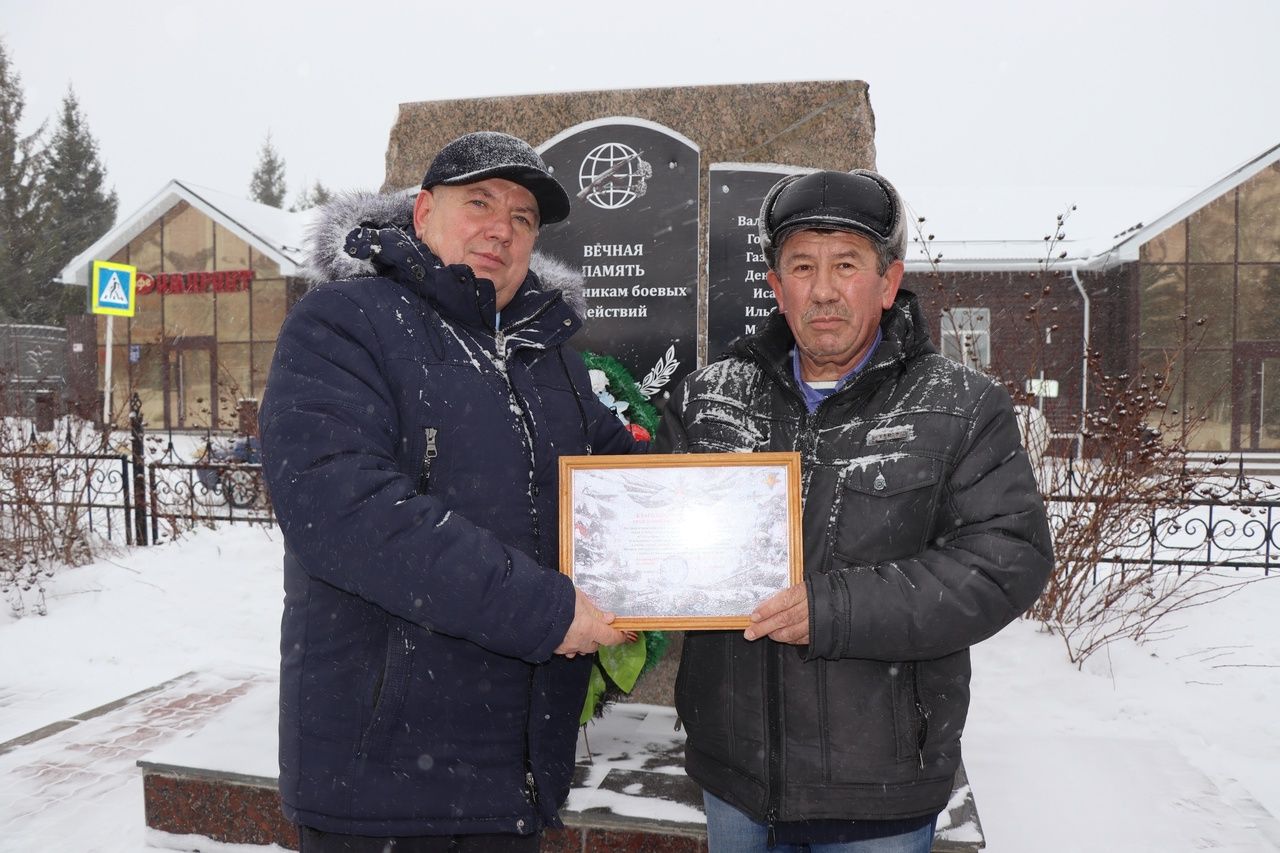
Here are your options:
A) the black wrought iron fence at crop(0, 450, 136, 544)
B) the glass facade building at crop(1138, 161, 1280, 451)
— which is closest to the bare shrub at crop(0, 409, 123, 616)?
the black wrought iron fence at crop(0, 450, 136, 544)

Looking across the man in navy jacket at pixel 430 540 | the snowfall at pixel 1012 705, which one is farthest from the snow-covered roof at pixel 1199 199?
the man in navy jacket at pixel 430 540

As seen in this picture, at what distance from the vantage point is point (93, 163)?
4212 cm

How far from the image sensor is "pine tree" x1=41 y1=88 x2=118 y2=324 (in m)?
39.1

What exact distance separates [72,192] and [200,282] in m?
23.4

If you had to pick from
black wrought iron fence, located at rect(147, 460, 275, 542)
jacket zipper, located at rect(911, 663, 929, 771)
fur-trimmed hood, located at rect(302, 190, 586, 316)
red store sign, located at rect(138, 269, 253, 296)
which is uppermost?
red store sign, located at rect(138, 269, 253, 296)

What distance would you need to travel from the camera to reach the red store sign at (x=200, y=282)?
2402cm

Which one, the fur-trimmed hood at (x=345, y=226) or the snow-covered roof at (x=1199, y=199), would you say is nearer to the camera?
the fur-trimmed hood at (x=345, y=226)

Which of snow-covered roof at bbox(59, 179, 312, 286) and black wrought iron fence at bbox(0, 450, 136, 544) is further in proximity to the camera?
snow-covered roof at bbox(59, 179, 312, 286)

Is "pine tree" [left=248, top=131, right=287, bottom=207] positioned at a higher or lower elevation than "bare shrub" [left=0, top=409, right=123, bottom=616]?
higher

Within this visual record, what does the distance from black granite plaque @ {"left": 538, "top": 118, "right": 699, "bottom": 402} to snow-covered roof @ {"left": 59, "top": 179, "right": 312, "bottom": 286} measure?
66.3 ft

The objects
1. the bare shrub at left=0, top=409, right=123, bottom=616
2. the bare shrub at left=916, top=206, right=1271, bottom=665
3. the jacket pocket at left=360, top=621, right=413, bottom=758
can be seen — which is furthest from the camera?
the bare shrub at left=0, top=409, right=123, bottom=616

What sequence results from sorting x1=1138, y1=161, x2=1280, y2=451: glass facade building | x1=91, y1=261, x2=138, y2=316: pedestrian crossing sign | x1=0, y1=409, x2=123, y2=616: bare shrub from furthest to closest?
x1=1138, y1=161, x2=1280, y2=451: glass facade building < x1=91, y1=261, x2=138, y2=316: pedestrian crossing sign < x1=0, y1=409, x2=123, y2=616: bare shrub

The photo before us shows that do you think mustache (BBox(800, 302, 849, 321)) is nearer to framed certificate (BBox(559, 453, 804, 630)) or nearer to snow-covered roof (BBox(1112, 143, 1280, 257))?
framed certificate (BBox(559, 453, 804, 630))

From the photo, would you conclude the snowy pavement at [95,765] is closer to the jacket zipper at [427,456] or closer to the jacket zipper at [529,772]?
the jacket zipper at [529,772]
